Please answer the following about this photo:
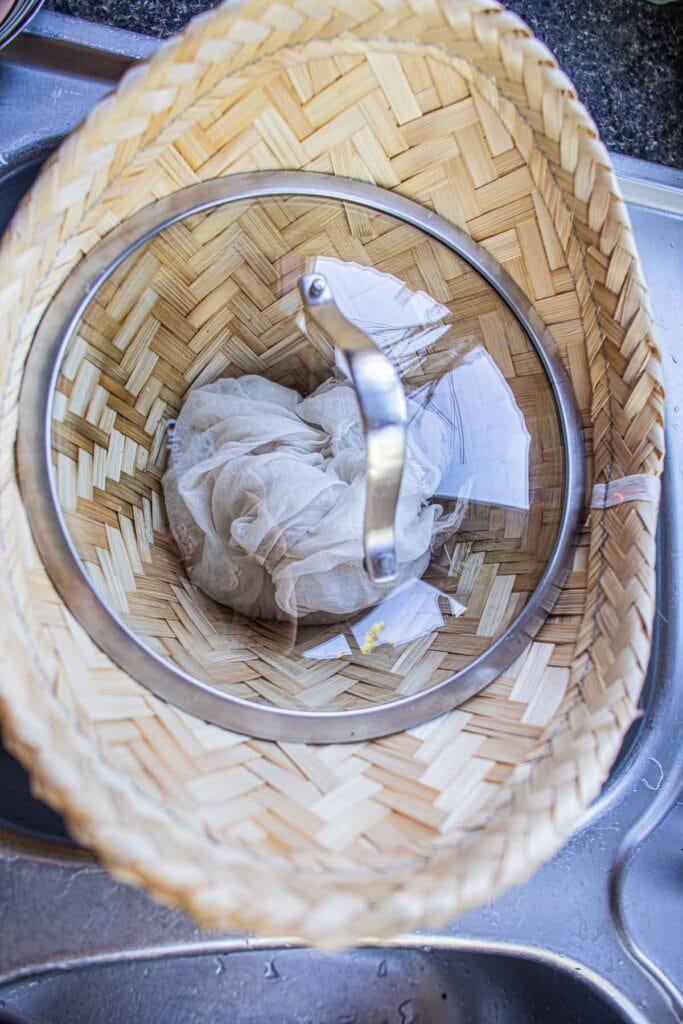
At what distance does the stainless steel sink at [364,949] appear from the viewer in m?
0.56

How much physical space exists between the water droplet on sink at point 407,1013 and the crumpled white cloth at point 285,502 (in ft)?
1.26

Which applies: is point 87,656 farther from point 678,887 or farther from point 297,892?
point 678,887

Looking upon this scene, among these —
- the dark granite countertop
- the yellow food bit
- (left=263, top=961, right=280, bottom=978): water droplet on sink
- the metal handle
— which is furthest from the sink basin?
the dark granite countertop

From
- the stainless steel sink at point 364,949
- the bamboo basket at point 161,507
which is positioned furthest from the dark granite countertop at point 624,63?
the bamboo basket at point 161,507

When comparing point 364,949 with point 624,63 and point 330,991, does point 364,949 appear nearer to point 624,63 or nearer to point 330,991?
point 330,991

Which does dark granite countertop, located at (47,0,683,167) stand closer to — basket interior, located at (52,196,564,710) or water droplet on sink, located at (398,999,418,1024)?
basket interior, located at (52,196,564,710)

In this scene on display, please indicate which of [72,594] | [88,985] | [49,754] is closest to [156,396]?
[72,594]

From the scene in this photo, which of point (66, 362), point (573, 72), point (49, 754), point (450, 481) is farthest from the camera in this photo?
point (573, 72)

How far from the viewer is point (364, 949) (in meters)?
0.70

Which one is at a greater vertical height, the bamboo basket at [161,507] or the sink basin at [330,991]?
the bamboo basket at [161,507]

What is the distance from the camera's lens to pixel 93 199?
0.43 meters

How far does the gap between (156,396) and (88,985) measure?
0.48 metres

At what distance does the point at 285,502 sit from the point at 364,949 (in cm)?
42

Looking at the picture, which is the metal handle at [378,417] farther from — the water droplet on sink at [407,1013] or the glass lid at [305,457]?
the water droplet on sink at [407,1013]
